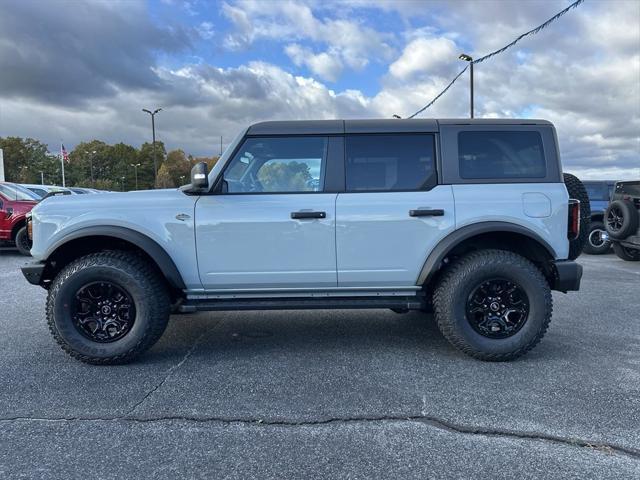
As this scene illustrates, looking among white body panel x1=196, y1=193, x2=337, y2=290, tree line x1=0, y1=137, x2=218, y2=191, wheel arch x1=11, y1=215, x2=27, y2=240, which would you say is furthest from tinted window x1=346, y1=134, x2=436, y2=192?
tree line x1=0, y1=137, x2=218, y2=191

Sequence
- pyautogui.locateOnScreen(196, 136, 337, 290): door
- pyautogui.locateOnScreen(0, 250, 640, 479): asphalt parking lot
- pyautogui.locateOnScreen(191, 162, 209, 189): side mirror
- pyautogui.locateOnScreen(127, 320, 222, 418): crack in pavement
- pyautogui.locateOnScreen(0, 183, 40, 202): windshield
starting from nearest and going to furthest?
pyautogui.locateOnScreen(0, 250, 640, 479): asphalt parking lot → pyautogui.locateOnScreen(127, 320, 222, 418): crack in pavement → pyautogui.locateOnScreen(191, 162, 209, 189): side mirror → pyautogui.locateOnScreen(196, 136, 337, 290): door → pyautogui.locateOnScreen(0, 183, 40, 202): windshield

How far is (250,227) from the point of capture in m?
3.88

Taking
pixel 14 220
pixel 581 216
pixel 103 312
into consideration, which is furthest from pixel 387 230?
pixel 14 220

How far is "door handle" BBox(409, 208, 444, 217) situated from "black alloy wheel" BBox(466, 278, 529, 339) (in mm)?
697

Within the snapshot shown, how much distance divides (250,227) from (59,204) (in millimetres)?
1637

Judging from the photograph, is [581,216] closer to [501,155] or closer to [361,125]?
[501,155]

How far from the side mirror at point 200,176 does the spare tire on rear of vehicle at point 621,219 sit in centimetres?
847

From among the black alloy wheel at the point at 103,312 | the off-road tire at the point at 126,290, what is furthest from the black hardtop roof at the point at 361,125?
the black alloy wheel at the point at 103,312

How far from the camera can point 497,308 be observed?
3979 millimetres

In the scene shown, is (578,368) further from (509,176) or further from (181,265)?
(181,265)

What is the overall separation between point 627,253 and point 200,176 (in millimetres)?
9619

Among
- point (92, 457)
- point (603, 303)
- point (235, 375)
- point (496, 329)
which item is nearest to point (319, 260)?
point (235, 375)

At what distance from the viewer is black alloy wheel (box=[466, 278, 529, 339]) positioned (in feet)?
12.9

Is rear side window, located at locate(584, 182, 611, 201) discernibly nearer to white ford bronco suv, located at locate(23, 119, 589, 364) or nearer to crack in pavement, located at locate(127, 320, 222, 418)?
white ford bronco suv, located at locate(23, 119, 589, 364)
